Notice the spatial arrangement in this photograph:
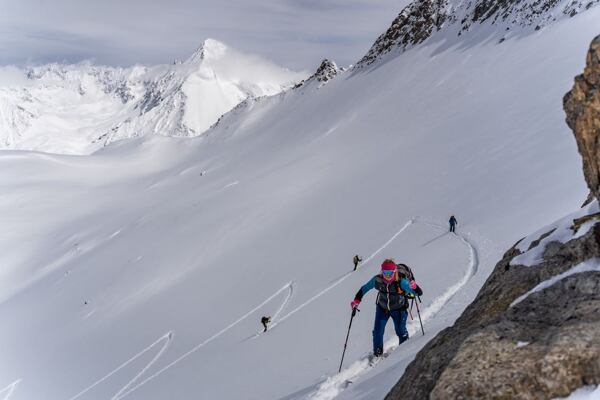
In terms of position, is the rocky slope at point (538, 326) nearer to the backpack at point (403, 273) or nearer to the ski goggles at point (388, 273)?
the ski goggles at point (388, 273)

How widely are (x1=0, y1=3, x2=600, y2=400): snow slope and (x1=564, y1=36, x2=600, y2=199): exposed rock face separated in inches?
146

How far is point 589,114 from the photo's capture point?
5441 mm

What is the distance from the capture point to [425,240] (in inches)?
878

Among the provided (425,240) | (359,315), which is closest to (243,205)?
(425,240)

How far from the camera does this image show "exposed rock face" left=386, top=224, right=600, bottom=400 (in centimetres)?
417

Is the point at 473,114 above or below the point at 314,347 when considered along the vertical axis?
above

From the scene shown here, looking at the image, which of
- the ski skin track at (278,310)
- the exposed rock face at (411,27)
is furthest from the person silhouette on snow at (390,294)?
the exposed rock face at (411,27)

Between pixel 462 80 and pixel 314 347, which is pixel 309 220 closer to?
pixel 314 347

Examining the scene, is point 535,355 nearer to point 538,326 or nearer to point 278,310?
point 538,326

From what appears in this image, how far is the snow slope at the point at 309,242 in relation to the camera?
15.1m

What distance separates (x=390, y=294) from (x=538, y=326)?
4.74 meters

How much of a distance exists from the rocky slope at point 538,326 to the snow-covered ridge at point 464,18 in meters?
53.3

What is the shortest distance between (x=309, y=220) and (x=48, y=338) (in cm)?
2055

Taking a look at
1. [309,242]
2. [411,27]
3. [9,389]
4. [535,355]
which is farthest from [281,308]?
[411,27]
